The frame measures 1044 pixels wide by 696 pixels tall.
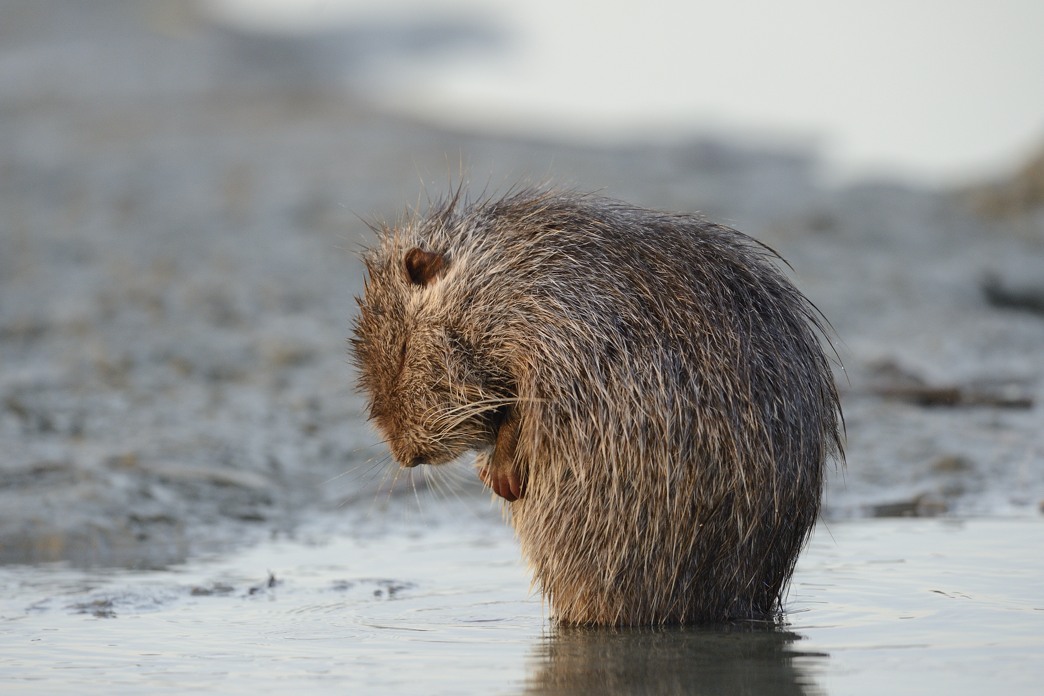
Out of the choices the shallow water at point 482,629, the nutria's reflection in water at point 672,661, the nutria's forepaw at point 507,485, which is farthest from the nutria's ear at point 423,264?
the nutria's reflection in water at point 672,661

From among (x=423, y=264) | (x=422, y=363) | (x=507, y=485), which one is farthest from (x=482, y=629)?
(x=423, y=264)

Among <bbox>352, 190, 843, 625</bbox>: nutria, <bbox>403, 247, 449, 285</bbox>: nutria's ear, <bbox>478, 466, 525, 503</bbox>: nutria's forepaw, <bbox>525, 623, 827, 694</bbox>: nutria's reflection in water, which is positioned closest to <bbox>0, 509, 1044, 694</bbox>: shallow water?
<bbox>525, 623, 827, 694</bbox>: nutria's reflection in water

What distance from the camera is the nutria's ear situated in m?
4.79

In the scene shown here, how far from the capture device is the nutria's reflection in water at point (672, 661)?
349cm

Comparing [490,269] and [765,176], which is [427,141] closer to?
[765,176]

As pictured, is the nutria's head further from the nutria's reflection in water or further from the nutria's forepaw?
the nutria's reflection in water

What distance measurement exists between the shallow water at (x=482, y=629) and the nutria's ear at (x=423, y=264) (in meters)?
1.05

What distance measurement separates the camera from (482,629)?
433cm

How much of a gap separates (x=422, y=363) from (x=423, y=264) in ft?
1.14

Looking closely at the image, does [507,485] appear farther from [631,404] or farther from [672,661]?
[672,661]

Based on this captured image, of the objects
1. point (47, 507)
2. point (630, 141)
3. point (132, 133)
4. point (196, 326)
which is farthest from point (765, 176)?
point (47, 507)

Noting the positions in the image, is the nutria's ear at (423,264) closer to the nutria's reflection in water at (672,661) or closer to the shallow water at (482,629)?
the shallow water at (482,629)

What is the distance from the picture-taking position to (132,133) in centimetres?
1641

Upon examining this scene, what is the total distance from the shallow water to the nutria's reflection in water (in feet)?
0.03
